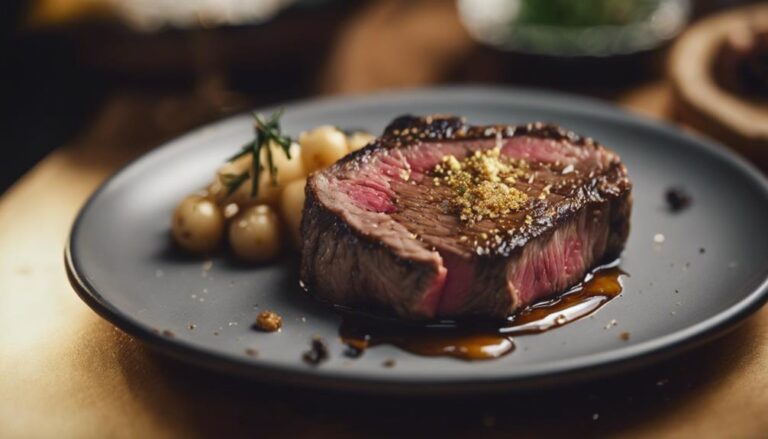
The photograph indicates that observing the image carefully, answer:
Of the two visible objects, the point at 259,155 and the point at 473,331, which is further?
the point at 259,155

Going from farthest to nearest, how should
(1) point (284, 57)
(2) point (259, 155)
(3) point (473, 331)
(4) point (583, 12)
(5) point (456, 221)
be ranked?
1. (1) point (284, 57)
2. (4) point (583, 12)
3. (2) point (259, 155)
4. (5) point (456, 221)
5. (3) point (473, 331)

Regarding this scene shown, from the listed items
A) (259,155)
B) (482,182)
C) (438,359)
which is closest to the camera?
(438,359)

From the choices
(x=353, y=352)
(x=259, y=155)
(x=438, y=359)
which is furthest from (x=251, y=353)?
(x=259, y=155)

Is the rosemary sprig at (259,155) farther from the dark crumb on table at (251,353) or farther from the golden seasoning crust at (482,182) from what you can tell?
the dark crumb on table at (251,353)

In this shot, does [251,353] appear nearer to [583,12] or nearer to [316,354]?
[316,354]

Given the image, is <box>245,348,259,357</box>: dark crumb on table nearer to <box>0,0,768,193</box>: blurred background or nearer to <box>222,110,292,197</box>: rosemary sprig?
<box>222,110,292,197</box>: rosemary sprig

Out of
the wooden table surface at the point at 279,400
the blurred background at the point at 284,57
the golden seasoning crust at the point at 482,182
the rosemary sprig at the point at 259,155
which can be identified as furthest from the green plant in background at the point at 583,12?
the wooden table surface at the point at 279,400

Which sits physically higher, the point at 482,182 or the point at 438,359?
the point at 482,182
